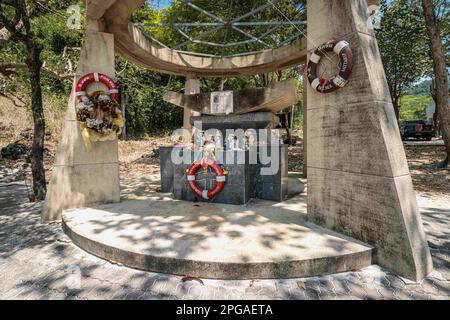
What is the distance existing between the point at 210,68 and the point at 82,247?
284 inches

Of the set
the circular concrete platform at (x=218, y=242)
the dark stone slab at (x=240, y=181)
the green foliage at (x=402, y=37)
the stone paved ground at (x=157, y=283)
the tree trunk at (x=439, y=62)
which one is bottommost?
the stone paved ground at (x=157, y=283)

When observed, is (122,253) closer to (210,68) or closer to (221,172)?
(221,172)

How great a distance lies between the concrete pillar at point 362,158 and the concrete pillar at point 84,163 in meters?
4.32

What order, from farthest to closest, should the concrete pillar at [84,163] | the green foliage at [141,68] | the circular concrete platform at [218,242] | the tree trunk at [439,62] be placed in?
the green foliage at [141,68] → the tree trunk at [439,62] → the concrete pillar at [84,163] → the circular concrete platform at [218,242]

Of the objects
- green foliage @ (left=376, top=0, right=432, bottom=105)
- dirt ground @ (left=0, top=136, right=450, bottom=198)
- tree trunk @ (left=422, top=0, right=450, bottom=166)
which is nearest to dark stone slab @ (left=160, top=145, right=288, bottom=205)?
dirt ground @ (left=0, top=136, right=450, bottom=198)

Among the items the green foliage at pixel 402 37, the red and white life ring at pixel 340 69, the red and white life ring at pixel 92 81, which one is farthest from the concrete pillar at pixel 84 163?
the green foliage at pixel 402 37

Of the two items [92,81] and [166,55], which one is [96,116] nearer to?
[92,81]

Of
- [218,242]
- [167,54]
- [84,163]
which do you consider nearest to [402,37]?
[167,54]

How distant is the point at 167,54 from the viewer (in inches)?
316

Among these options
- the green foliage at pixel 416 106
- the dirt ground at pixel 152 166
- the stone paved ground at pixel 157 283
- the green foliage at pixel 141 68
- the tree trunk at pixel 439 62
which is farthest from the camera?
the green foliage at pixel 416 106

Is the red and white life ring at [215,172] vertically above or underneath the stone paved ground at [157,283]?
above

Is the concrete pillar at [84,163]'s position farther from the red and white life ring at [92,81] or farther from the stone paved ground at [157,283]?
the stone paved ground at [157,283]

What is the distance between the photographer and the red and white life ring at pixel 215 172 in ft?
17.6
